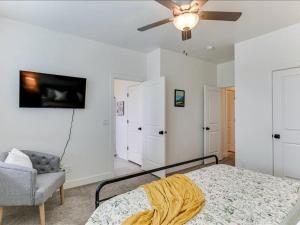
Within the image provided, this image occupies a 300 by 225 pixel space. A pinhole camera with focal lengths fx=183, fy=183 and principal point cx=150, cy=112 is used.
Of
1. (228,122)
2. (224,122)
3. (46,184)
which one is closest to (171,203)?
(46,184)

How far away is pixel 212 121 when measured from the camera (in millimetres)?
4781

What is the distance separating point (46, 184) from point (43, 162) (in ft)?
1.88

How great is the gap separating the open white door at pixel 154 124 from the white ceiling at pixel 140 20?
0.89m

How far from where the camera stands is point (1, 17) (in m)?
2.67

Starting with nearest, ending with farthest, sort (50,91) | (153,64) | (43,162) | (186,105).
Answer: (43,162), (50,91), (153,64), (186,105)

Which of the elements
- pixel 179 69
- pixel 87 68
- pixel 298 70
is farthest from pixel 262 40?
pixel 87 68

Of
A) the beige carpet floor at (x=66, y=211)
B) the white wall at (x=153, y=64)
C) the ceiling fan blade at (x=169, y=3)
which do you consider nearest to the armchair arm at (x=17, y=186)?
the beige carpet floor at (x=66, y=211)

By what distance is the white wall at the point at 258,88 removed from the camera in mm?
3014

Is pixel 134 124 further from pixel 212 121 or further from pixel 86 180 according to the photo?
pixel 212 121

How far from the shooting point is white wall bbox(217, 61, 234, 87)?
475 cm

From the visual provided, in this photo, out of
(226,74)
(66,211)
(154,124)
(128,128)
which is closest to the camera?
(66,211)

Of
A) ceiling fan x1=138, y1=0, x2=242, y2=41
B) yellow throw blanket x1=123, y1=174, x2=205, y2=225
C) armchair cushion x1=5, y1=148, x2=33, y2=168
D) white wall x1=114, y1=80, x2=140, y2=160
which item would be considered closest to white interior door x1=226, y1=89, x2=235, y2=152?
white wall x1=114, y1=80, x2=140, y2=160

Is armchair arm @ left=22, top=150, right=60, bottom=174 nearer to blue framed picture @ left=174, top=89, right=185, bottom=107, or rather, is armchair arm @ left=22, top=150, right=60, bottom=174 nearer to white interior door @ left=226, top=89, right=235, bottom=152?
blue framed picture @ left=174, top=89, right=185, bottom=107

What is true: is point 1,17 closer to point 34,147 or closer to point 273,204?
point 34,147
